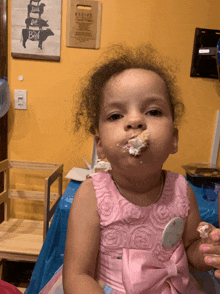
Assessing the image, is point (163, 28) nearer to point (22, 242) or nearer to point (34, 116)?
point (34, 116)

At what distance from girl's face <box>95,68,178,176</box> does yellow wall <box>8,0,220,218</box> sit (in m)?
1.05

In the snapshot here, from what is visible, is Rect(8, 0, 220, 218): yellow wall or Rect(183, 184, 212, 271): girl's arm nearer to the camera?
Rect(183, 184, 212, 271): girl's arm

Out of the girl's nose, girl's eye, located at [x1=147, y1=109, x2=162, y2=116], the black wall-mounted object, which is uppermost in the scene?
the black wall-mounted object

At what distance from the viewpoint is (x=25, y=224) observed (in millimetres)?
1544

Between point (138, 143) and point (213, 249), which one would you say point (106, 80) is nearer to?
point (138, 143)

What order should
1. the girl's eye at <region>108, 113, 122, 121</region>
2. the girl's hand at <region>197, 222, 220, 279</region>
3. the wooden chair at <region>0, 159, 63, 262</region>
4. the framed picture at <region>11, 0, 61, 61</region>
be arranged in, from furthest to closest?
the framed picture at <region>11, 0, 61, 61</region> < the wooden chair at <region>0, 159, 63, 262</region> < the girl's eye at <region>108, 113, 122, 121</region> < the girl's hand at <region>197, 222, 220, 279</region>

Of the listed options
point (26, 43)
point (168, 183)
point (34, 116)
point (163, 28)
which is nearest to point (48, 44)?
point (26, 43)

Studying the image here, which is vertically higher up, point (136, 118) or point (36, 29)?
point (36, 29)

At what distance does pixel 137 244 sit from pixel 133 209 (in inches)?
3.4

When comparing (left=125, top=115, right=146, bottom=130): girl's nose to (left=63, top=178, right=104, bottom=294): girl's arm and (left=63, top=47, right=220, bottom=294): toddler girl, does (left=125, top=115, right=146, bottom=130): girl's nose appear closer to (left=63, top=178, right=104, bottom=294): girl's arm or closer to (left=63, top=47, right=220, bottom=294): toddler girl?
(left=63, top=47, right=220, bottom=294): toddler girl

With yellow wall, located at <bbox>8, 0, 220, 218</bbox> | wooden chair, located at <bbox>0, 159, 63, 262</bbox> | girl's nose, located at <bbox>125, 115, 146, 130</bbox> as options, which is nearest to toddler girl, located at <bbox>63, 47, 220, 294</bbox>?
girl's nose, located at <bbox>125, 115, 146, 130</bbox>

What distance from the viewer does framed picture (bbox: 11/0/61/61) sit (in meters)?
1.41

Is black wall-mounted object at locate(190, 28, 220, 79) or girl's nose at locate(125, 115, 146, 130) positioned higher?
black wall-mounted object at locate(190, 28, 220, 79)

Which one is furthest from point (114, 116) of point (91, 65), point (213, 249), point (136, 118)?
point (91, 65)
